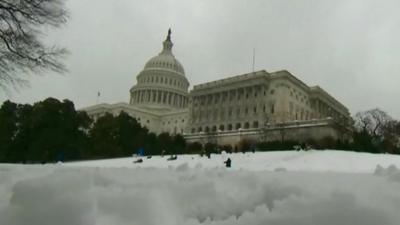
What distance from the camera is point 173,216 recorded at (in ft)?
9.95

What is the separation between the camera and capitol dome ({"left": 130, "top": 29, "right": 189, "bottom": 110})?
100750 mm

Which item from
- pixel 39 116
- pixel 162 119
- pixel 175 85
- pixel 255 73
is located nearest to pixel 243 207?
pixel 39 116

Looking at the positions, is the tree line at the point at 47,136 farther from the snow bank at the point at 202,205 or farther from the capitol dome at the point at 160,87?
the capitol dome at the point at 160,87

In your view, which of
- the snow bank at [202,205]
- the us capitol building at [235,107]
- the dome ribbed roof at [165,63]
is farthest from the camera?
→ the dome ribbed roof at [165,63]

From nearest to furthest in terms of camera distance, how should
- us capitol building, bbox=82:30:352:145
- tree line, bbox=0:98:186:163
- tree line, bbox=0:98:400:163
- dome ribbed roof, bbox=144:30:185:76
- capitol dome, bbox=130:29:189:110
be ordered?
tree line, bbox=0:98:186:163 → tree line, bbox=0:98:400:163 → us capitol building, bbox=82:30:352:145 → capitol dome, bbox=130:29:189:110 → dome ribbed roof, bbox=144:30:185:76

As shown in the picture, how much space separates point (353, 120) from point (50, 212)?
6049cm

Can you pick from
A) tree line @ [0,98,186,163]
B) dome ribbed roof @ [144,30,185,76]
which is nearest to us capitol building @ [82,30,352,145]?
dome ribbed roof @ [144,30,185,76]

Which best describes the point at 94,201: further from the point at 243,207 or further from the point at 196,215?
the point at 243,207

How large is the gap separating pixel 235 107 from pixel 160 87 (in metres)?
24.5

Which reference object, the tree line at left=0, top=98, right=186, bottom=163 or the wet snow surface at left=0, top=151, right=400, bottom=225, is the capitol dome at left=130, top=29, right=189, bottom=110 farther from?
the wet snow surface at left=0, top=151, right=400, bottom=225

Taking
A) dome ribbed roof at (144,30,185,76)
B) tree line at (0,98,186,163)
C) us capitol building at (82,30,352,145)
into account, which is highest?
dome ribbed roof at (144,30,185,76)

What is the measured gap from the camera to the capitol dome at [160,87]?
100750mm

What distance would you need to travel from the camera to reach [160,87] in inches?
3947

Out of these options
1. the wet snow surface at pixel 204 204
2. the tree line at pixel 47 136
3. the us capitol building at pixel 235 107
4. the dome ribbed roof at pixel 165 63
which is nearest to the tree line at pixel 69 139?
the tree line at pixel 47 136
